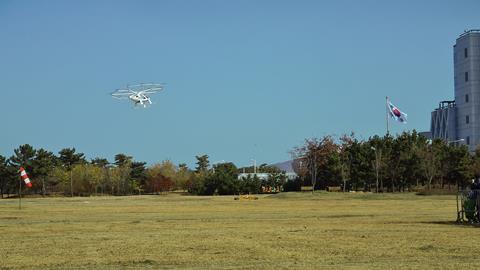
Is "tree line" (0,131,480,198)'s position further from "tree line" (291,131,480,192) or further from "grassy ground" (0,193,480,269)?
"grassy ground" (0,193,480,269)

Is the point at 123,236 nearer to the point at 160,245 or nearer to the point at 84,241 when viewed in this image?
the point at 84,241

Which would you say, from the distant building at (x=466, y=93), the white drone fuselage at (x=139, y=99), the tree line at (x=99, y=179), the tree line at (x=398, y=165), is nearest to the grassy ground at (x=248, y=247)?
the white drone fuselage at (x=139, y=99)

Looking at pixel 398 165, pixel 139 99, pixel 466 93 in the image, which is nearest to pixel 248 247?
pixel 139 99

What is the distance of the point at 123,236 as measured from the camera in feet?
64.4

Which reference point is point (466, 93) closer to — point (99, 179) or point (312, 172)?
point (312, 172)

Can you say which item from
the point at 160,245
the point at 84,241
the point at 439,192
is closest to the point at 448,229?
the point at 160,245

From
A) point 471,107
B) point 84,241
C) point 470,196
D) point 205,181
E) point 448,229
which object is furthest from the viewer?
point 471,107

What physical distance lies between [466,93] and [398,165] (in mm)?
49170

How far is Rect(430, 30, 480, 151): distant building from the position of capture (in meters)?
122

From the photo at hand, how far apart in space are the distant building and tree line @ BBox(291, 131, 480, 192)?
120 ft

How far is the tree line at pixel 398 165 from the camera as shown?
79.4m

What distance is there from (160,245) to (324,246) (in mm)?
4094

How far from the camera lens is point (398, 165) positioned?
269ft

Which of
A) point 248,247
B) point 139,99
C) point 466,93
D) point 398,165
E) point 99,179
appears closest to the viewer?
point 248,247
